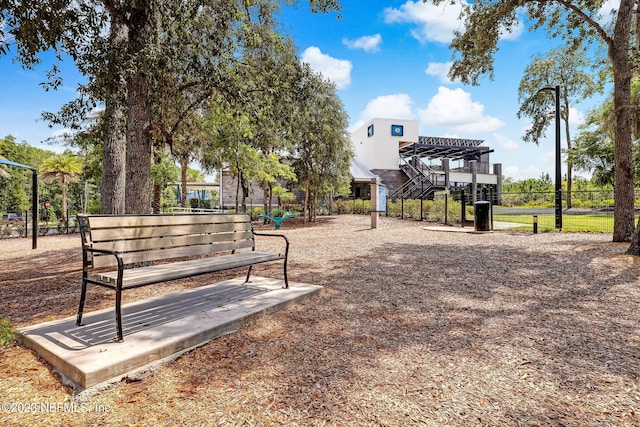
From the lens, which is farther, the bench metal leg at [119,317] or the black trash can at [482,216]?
the black trash can at [482,216]

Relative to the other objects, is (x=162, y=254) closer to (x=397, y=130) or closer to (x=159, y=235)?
(x=159, y=235)

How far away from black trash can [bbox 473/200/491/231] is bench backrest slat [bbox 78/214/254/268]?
10.6 m

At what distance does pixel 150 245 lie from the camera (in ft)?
13.2

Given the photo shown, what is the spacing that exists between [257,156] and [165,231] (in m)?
13.6

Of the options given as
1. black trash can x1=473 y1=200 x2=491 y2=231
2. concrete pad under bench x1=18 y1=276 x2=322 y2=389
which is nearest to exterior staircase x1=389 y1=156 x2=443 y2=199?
black trash can x1=473 y1=200 x2=491 y2=231

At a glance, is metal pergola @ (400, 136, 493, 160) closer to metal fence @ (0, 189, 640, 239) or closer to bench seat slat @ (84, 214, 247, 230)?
metal fence @ (0, 189, 640, 239)

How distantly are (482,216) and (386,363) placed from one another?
11.8 metres

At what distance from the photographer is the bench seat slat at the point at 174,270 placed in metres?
3.31

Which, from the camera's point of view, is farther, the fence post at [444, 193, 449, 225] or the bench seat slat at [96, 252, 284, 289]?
the fence post at [444, 193, 449, 225]

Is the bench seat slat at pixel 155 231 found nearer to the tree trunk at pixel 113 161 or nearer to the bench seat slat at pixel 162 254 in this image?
the bench seat slat at pixel 162 254

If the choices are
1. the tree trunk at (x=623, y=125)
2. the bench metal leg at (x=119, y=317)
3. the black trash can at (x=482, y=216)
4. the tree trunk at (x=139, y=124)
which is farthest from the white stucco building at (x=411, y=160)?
the bench metal leg at (x=119, y=317)

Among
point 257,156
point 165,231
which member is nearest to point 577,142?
point 257,156

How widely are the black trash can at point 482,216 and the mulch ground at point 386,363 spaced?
741 cm

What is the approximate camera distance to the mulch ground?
2.34 metres
